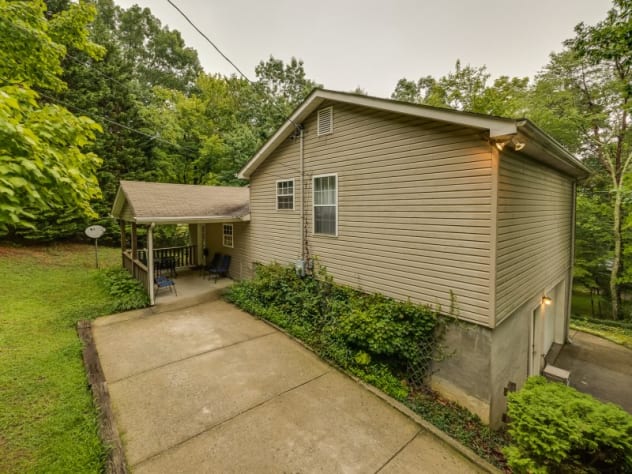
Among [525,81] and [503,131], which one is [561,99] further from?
[503,131]

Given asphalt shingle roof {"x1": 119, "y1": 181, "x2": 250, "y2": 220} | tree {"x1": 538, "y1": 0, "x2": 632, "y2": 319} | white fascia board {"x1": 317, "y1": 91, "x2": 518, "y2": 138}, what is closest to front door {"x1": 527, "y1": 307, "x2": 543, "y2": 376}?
white fascia board {"x1": 317, "y1": 91, "x2": 518, "y2": 138}

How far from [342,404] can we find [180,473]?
7.78 ft

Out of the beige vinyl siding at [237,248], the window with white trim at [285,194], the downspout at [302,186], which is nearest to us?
the downspout at [302,186]

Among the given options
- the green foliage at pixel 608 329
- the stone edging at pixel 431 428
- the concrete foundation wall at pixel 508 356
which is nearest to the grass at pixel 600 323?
the green foliage at pixel 608 329

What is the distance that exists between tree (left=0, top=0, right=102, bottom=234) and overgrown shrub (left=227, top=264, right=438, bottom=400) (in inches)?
189

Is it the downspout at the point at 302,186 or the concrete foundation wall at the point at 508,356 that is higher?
the downspout at the point at 302,186

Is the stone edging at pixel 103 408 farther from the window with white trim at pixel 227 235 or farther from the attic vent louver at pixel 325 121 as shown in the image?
the attic vent louver at pixel 325 121

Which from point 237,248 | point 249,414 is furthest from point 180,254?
point 249,414

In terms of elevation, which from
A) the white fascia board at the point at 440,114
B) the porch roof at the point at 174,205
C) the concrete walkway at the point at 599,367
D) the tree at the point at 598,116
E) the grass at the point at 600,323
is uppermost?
the tree at the point at 598,116

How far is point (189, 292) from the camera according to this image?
928 centimetres

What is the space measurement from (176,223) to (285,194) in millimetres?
3671

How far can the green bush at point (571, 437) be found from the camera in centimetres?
263

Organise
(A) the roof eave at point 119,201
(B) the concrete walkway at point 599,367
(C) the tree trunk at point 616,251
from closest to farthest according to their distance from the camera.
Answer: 1. (B) the concrete walkway at point 599,367
2. (A) the roof eave at point 119,201
3. (C) the tree trunk at point 616,251

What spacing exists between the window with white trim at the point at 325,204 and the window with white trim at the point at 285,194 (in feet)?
3.36
